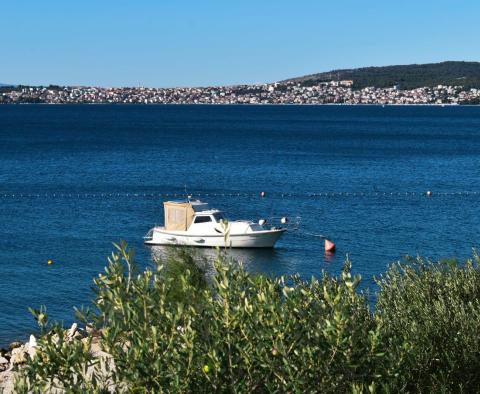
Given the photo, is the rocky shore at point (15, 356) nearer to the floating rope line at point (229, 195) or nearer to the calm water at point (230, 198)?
the calm water at point (230, 198)

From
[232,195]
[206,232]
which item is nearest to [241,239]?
[206,232]

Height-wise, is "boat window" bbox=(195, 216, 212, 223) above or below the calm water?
above

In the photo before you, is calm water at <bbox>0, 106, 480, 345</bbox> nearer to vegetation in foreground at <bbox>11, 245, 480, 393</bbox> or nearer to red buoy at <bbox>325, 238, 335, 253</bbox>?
red buoy at <bbox>325, 238, 335, 253</bbox>

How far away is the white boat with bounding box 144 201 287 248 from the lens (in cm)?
4184

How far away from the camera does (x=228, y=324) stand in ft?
29.3

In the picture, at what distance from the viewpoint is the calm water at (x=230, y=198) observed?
126 ft

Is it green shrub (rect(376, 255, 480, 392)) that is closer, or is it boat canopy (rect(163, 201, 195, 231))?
green shrub (rect(376, 255, 480, 392))

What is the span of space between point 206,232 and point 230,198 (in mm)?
19213

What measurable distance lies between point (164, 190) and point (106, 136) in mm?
67371

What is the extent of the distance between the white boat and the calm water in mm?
903

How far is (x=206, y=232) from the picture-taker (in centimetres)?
4191

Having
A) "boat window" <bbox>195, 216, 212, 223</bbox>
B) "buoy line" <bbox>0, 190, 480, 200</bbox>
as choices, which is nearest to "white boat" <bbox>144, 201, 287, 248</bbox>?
"boat window" <bbox>195, 216, 212, 223</bbox>

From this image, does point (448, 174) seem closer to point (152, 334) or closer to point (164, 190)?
point (164, 190)

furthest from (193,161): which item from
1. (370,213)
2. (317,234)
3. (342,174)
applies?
(317,234)
